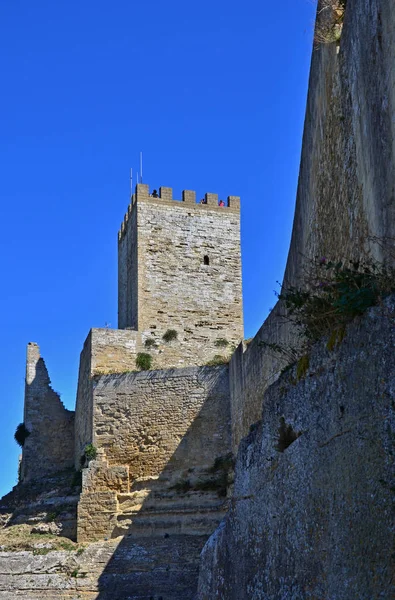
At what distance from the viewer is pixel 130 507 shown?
21.5 m

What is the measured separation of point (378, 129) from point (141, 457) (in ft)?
57.0

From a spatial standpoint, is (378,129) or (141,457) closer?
(378,129)

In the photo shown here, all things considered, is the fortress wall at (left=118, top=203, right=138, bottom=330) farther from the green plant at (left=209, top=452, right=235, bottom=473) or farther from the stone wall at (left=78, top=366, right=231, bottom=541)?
the green plant at (left=209, top=452, right=235, bottom=473)

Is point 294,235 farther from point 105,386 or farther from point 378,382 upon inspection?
point 105,386

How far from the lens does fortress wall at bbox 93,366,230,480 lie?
22297 millimetres

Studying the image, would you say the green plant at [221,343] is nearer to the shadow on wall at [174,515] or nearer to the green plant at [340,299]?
the shadow on wall at [174,515]

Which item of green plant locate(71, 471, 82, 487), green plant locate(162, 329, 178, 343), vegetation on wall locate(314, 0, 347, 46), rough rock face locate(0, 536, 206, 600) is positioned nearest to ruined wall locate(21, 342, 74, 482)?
green plant locate(71, 471, 82, 487)

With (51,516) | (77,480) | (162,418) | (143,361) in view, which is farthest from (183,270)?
(51,516)

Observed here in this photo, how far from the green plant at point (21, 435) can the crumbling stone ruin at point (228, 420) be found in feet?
0.49

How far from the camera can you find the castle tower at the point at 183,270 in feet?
88.6

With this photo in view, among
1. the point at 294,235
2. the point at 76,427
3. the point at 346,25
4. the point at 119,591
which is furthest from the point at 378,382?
the point at 76,427

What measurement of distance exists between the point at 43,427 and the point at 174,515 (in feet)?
23.6

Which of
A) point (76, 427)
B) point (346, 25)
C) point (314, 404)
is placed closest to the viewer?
point (314, 404)

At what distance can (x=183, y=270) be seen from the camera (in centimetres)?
2778
